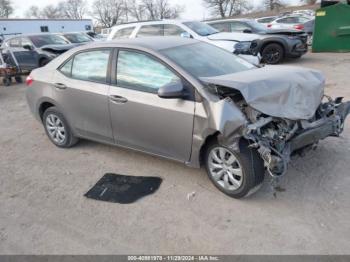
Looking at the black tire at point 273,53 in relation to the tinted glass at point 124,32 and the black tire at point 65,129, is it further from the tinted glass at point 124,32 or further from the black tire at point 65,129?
the black tire at point 65,129

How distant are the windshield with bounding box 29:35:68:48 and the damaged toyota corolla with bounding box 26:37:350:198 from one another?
30.7ft

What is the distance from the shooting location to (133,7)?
82688mm

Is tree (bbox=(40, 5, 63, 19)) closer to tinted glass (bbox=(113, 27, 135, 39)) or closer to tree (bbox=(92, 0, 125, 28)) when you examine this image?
tree (bbox=(92, 0, 125, 28))

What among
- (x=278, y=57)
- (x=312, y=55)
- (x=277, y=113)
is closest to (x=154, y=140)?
(x=277, y=113)

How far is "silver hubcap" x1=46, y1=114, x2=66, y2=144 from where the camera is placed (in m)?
4.92

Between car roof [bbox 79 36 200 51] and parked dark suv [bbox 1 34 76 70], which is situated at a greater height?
car roof [bbox 79 36 200 51]

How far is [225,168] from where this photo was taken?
3.41 meters

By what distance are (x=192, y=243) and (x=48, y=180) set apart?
2190mm

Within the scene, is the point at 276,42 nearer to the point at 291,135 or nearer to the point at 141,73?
the point at 141,73

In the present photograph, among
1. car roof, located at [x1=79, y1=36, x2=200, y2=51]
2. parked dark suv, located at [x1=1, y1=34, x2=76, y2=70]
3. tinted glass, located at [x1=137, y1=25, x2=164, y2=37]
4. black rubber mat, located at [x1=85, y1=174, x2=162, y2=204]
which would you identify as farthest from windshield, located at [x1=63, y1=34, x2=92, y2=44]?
black rubber mat, located at [x1=85, y1=174, x2=162, y2=204]

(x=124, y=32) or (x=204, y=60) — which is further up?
(x=204, y=60)

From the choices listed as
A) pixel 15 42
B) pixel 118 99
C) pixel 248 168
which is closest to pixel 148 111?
pixel 118 99

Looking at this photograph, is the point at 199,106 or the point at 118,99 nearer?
the point at 199,106

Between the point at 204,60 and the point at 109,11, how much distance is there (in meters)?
88.4
